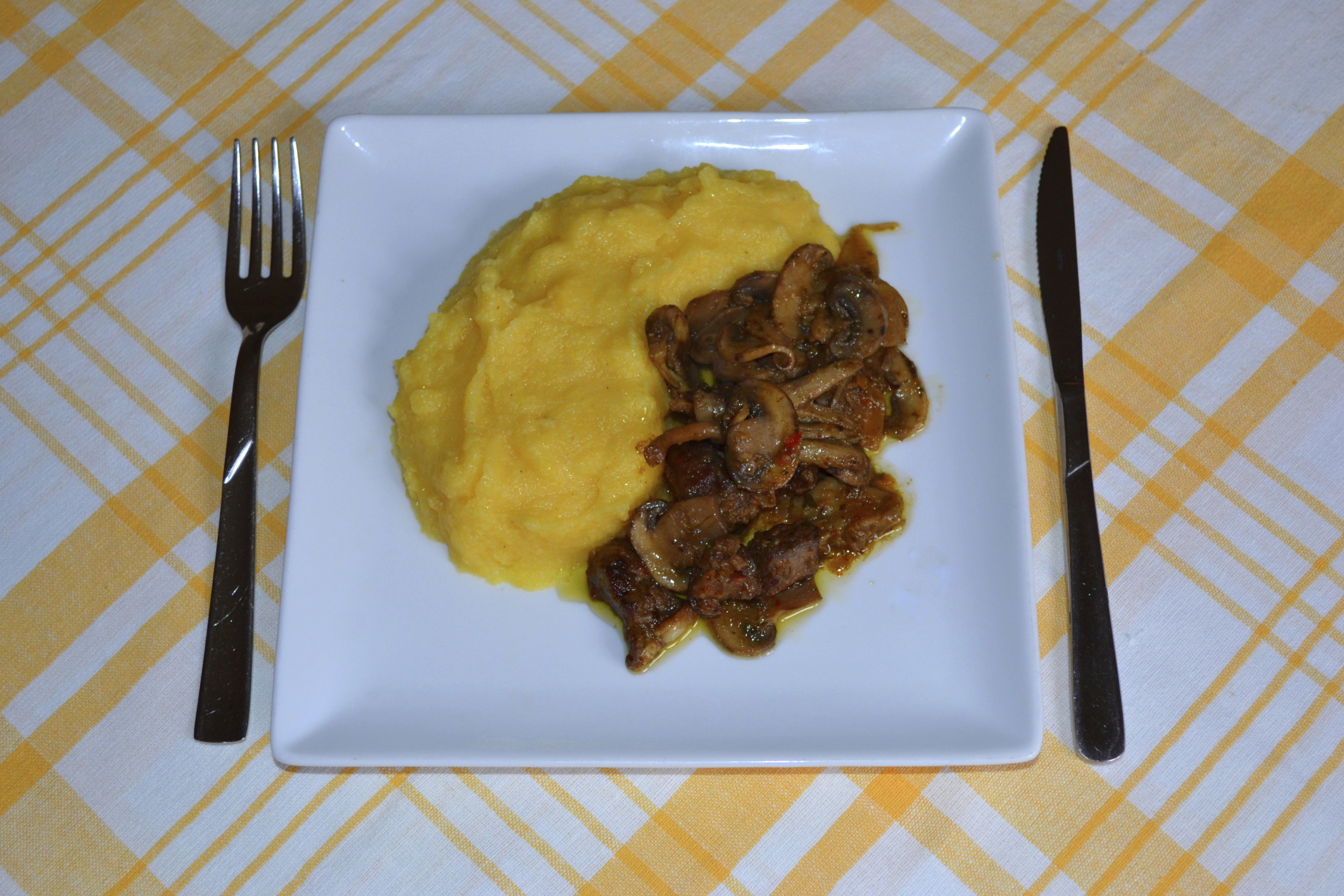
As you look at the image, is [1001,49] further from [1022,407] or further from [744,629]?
[744,629]

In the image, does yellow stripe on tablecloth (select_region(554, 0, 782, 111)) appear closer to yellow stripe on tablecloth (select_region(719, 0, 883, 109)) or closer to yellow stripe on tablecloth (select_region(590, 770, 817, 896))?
yellow stripe on tablecloth (select_region(719, 0, 883, 109))

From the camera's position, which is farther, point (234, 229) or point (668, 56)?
point (668, 56)

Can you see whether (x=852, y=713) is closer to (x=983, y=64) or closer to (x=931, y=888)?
(x=931, y=888)

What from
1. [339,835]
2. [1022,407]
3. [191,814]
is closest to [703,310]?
[1022,407]

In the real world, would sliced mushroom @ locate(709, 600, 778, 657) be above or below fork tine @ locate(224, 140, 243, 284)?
below

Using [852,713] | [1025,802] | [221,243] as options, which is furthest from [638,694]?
[221,243]

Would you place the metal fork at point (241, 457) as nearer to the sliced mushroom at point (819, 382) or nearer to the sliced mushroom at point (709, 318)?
the sliced mushroom at point (709, 318)

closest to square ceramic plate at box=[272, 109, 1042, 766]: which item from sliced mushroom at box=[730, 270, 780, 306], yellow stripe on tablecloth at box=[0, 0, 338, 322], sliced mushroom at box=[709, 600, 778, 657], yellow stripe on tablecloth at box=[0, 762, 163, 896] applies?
sliced mushroom at box=[709, 600, 778, 657]
